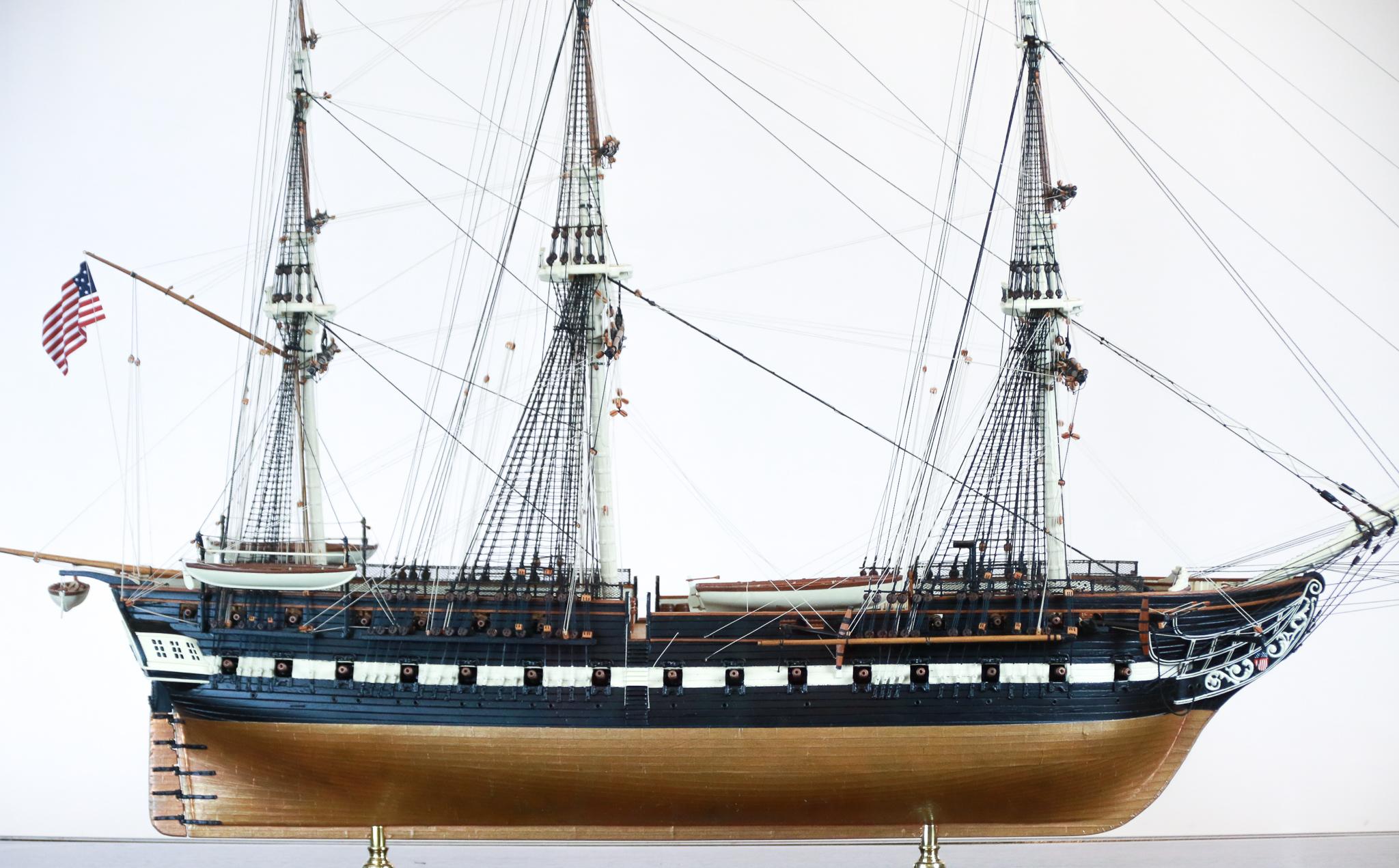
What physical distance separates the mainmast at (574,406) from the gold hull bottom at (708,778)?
1154 millimetres

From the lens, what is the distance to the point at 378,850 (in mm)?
9617

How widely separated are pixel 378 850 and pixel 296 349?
343cm

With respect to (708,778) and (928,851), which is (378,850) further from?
(928,851)

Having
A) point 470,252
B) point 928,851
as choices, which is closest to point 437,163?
point 470,252

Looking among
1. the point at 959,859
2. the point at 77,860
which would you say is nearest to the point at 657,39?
the point at 959,859

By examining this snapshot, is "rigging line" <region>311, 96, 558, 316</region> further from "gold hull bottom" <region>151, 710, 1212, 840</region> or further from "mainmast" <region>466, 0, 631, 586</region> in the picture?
"gold hull bottom" <region>151, 710, 1212, 840</region>

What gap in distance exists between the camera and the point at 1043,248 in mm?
10023

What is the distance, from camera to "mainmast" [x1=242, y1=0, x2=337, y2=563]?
422 inches

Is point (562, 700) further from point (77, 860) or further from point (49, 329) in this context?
point (49, 329)

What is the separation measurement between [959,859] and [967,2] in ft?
19.2

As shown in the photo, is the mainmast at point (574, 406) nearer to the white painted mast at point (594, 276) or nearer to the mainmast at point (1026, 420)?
the white painted mast at point (594, 276)

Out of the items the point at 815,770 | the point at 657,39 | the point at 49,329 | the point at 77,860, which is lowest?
the point at 77,860

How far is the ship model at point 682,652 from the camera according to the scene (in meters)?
9.70

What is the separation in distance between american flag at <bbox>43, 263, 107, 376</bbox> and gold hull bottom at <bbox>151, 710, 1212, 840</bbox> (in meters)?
2.58
